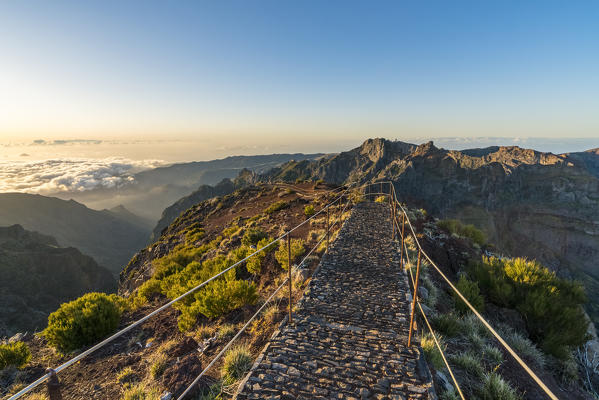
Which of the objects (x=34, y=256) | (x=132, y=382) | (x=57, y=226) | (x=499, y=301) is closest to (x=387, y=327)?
(x=132, y=382)

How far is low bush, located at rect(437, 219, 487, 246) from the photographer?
1351 centimetres

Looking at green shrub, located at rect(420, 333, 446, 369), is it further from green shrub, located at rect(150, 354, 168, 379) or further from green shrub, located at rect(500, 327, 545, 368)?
green shrub, located at rect(150, 354, 168, 379)

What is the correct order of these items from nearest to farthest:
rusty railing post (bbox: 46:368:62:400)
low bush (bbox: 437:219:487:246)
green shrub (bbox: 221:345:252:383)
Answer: rusty railing post (bbox: 46:368:62:400) < green shrub (bbox: 221:345:252:383) < low bush (bbox: 437:219:487:246)

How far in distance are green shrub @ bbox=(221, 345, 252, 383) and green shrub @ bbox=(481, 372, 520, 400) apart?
349 centimetres

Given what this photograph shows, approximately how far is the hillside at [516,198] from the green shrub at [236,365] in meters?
82.9

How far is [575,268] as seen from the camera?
3066 inches

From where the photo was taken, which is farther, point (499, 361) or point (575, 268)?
point (575, 268)

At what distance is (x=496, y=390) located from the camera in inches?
143

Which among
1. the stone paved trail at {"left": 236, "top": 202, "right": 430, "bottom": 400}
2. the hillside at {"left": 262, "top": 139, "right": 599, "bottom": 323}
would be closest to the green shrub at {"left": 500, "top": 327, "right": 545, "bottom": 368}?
the stone paved trail at {"left": 236, "top": 202, "right": 430, "bottom": 400}

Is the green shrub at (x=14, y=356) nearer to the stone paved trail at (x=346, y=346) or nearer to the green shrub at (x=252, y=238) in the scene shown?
the stone paved trail at (x=346, y=346)

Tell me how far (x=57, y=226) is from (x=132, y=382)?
267639 millimetres

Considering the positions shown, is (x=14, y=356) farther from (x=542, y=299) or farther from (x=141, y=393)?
(x=542, y=299)

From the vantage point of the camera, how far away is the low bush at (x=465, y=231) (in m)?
13.5

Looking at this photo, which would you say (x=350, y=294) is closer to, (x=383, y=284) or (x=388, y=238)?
(x=383, y=284)
